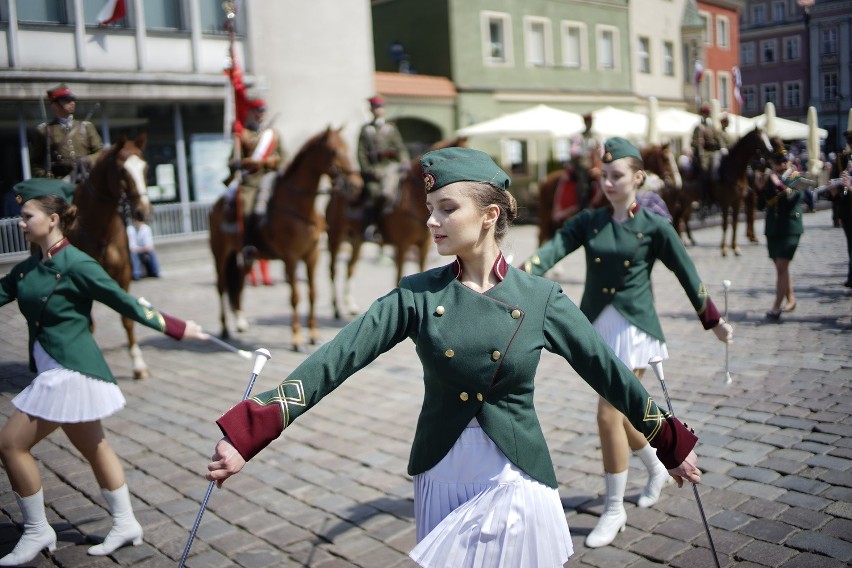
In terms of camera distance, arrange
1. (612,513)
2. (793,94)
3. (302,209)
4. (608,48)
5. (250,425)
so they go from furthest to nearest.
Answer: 1. (608,48)
2. (793,94)
3. (302,209)
4. (612,513)
5. (250,425)

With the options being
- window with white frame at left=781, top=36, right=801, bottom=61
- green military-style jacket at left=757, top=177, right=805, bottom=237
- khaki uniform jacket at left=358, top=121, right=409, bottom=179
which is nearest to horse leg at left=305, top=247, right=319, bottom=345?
khaki uniform jacket at left=358, top=121, right=409, bottom=179

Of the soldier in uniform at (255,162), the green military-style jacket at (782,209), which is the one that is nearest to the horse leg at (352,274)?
the soldier in uniform at (255,162)

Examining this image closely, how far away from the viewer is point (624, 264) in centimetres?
444

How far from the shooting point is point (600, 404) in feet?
14.1

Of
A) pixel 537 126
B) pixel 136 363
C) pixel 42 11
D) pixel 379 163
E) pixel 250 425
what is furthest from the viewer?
pixel 537 126

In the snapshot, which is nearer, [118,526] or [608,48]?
[118,526]

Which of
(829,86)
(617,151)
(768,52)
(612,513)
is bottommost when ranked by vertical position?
(612,513)

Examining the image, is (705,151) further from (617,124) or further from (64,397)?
(64,397)

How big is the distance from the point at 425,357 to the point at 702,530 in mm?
2433

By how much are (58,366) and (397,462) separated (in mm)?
2389

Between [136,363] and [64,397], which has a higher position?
[64,397]

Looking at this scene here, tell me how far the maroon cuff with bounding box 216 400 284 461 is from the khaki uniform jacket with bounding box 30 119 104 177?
695cm

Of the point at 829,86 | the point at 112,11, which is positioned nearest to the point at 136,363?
the point at 112,11

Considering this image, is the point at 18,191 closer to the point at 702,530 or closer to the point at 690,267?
the point at 690,267
